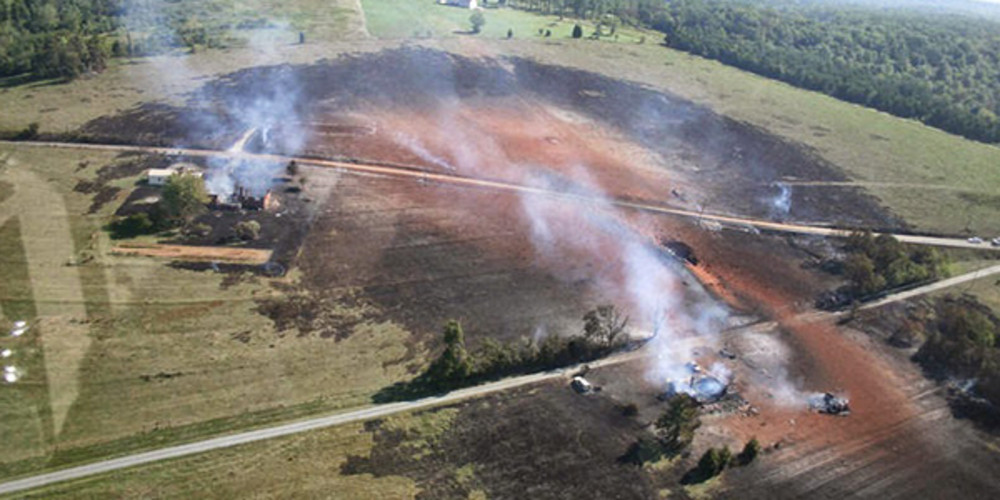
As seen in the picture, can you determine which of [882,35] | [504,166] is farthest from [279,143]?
[882,35]

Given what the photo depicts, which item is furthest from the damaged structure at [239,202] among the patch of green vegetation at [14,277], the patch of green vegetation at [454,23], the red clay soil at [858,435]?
the patch of green vegetation at [454,23]

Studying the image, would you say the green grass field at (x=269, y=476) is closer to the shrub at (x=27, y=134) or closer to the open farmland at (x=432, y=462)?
the open farmland at (x=432, y=462)

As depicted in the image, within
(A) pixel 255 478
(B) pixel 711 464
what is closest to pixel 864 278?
(B) pixel 711 464

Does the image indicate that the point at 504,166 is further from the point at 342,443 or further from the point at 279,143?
the point at 342,443

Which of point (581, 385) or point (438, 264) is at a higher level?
point (438, 264)

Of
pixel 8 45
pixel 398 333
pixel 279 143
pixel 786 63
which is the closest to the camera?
pixel 398 333

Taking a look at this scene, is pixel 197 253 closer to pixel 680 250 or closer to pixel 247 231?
pixel 247 231
